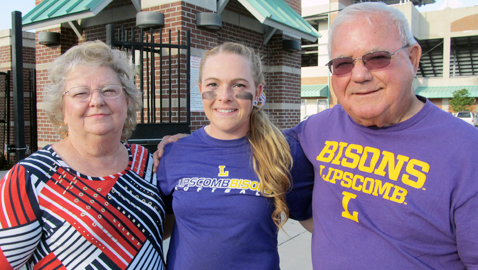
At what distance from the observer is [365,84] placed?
5.01 feet

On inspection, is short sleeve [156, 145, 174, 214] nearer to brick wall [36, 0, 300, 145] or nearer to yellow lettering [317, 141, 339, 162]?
yellow lettering [317, 141, 339, 162]

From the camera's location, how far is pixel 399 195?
4.59ft

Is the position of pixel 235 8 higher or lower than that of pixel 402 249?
higher

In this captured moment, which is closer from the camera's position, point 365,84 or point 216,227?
point 365,84

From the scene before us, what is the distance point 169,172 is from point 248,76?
727 mm

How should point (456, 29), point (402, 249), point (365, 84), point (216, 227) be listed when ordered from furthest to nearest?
point (456, 29), point (216, 227), point (365, 84), point (402, 249)

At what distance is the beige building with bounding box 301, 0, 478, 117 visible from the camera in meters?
31.6

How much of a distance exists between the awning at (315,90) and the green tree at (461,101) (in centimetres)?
1149

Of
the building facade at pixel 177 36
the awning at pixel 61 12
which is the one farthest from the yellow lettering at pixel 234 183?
the awning at pixel 61 12

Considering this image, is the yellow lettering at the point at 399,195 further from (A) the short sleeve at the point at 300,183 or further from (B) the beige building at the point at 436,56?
(B) the beige building at the point at 436,56

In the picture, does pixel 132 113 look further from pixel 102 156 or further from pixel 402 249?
pixel 402 249

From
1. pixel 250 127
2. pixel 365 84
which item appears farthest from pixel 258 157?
pixel 365 84

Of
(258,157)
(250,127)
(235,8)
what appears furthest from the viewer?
(235,8)

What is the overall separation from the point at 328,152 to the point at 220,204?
63 centimetres
